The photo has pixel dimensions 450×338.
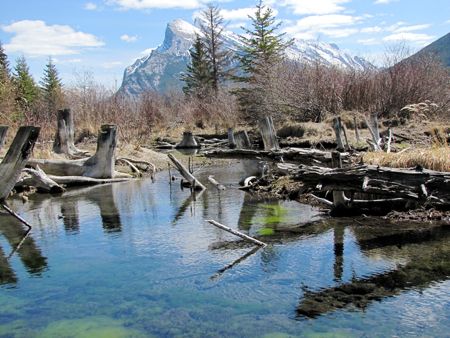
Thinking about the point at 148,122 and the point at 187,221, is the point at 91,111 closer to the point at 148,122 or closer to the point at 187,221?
the point at 148,122

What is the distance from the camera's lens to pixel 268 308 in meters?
6.12

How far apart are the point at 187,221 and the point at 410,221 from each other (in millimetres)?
4352

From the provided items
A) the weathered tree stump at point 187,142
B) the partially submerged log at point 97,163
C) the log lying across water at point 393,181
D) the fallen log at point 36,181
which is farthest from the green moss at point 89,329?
the weathered tree stump at point 187,142

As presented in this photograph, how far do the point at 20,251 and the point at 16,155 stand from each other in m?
1.88

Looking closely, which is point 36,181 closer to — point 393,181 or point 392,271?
point 393,181

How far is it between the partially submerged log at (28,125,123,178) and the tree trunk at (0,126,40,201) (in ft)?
20.7

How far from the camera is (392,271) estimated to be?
7.12m

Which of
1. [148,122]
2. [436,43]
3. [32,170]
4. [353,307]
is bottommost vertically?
[353,307]

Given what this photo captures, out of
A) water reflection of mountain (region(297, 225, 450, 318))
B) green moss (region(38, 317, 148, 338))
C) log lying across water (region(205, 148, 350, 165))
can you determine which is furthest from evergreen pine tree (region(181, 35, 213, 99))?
green moss (region(38, 317, 148, 338))

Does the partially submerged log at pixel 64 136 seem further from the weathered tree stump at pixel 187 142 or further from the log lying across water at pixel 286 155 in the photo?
the weathered tree stump at pixel 187 142

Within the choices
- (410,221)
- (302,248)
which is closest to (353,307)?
(302,248)

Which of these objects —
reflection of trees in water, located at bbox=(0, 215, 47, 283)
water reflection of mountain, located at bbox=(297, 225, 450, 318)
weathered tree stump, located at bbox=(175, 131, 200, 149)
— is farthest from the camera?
weathered tree stump, located at bbox=(175, 131, 200, 149)

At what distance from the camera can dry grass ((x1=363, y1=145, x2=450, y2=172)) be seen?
998 cm

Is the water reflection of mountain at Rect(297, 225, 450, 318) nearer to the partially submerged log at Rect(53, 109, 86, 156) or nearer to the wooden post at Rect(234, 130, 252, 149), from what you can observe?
the wooden post at Rect(234, 130, 252, 149)
